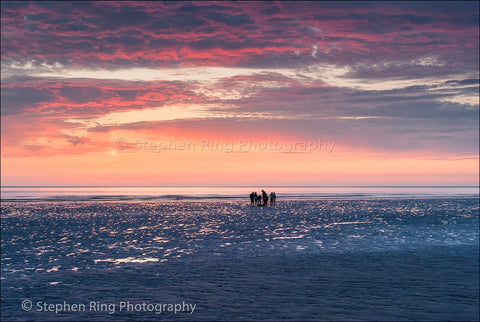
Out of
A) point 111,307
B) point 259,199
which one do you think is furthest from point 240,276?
point 259,199

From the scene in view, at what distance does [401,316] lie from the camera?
13.8 meters

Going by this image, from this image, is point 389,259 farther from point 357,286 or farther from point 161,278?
point 161,278

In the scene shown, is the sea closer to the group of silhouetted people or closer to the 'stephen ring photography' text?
the 'stephen ring photography' text

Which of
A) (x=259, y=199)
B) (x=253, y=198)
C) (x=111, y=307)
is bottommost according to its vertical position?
(x=111, y=307)

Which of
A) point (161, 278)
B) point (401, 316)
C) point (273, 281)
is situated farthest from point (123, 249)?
point (401, 316)

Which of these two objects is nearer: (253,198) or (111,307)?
(111,307)

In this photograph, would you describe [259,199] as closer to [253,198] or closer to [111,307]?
[253,198]

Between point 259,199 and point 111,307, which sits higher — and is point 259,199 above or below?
above

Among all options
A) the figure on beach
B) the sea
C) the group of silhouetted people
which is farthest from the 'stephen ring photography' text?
the figure on beach

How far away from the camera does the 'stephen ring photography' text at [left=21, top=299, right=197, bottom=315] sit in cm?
1452

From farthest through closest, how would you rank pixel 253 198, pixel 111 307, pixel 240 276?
pixel 253 198
pixel 240 276
pixel 111 307

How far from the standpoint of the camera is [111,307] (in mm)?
14844

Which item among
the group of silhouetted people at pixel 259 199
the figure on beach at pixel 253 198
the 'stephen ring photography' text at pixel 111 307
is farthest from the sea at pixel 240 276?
the figure on beach at pixel 253 198

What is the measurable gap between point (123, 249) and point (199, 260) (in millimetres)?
6519
